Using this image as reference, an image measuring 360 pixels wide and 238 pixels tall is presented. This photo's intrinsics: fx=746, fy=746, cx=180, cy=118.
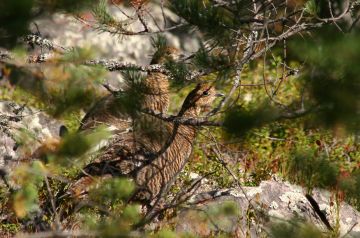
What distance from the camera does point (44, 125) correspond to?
988 cm

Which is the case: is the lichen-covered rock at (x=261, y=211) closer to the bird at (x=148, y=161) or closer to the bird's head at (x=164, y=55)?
the bird at (x=148, y=161)

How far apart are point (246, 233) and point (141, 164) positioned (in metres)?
1.38

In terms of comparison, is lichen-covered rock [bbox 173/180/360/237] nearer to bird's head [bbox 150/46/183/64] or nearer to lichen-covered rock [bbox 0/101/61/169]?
bird's head [bbox 150/46/183/64]

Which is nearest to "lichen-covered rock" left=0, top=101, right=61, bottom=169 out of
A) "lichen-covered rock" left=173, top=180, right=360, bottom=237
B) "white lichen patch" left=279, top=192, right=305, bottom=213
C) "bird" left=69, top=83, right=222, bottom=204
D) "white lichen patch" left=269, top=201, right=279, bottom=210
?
"bird" left=69, top=83, right=222, bottom=204

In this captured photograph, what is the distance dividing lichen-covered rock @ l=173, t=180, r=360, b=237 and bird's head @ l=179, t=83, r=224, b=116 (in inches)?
50.9

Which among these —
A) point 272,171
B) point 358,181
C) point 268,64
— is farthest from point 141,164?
point 268,64

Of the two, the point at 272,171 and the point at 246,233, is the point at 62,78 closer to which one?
the point at 246,233

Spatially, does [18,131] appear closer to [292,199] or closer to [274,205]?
[274,205]

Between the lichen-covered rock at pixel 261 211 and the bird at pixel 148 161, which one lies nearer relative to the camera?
the lichen-covered rock at pixel 261 211

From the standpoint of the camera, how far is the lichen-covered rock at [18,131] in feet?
19.0

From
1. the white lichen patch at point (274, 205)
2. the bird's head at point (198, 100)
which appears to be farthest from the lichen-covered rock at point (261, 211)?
the bird's head at point (198, 100)

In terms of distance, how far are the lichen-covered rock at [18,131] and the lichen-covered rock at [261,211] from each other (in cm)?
136

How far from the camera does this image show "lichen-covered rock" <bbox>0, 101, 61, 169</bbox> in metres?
5.81

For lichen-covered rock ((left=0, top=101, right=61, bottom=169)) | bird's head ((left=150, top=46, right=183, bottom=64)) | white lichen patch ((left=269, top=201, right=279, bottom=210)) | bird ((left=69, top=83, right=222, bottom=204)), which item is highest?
bird's head ((left=150, top=46, right=183, bottom=64))
